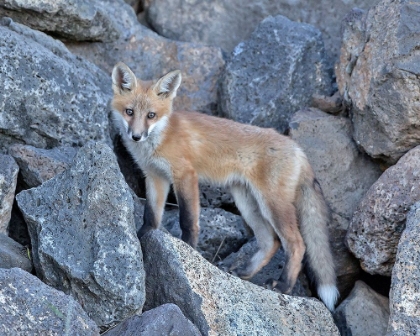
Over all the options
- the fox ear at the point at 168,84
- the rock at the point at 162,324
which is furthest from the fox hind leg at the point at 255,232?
the rock at the point at 162,324

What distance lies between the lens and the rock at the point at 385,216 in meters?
5.36

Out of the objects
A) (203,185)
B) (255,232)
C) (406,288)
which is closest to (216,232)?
(255,232)

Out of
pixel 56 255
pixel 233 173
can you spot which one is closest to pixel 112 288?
pixel 56 255

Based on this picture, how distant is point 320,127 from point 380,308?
1.71 metres

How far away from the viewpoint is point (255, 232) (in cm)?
604

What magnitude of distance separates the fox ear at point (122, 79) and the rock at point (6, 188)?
1065mm

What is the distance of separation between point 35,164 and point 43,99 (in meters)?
0.60

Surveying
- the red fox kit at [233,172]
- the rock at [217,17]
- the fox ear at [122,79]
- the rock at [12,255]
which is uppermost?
the rock at [217,17]

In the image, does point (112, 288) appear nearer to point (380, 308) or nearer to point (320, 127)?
point (380, 308)

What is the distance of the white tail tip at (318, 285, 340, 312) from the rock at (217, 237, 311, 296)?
0.29 meters

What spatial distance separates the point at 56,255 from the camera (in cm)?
459

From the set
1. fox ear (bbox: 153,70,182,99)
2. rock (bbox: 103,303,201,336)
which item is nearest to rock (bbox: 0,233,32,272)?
rock (bbox: 103,303,201,336)

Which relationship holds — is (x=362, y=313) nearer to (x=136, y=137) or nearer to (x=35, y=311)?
(x=136, y=137)

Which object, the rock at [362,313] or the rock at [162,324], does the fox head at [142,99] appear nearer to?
the rock at [162,324]
